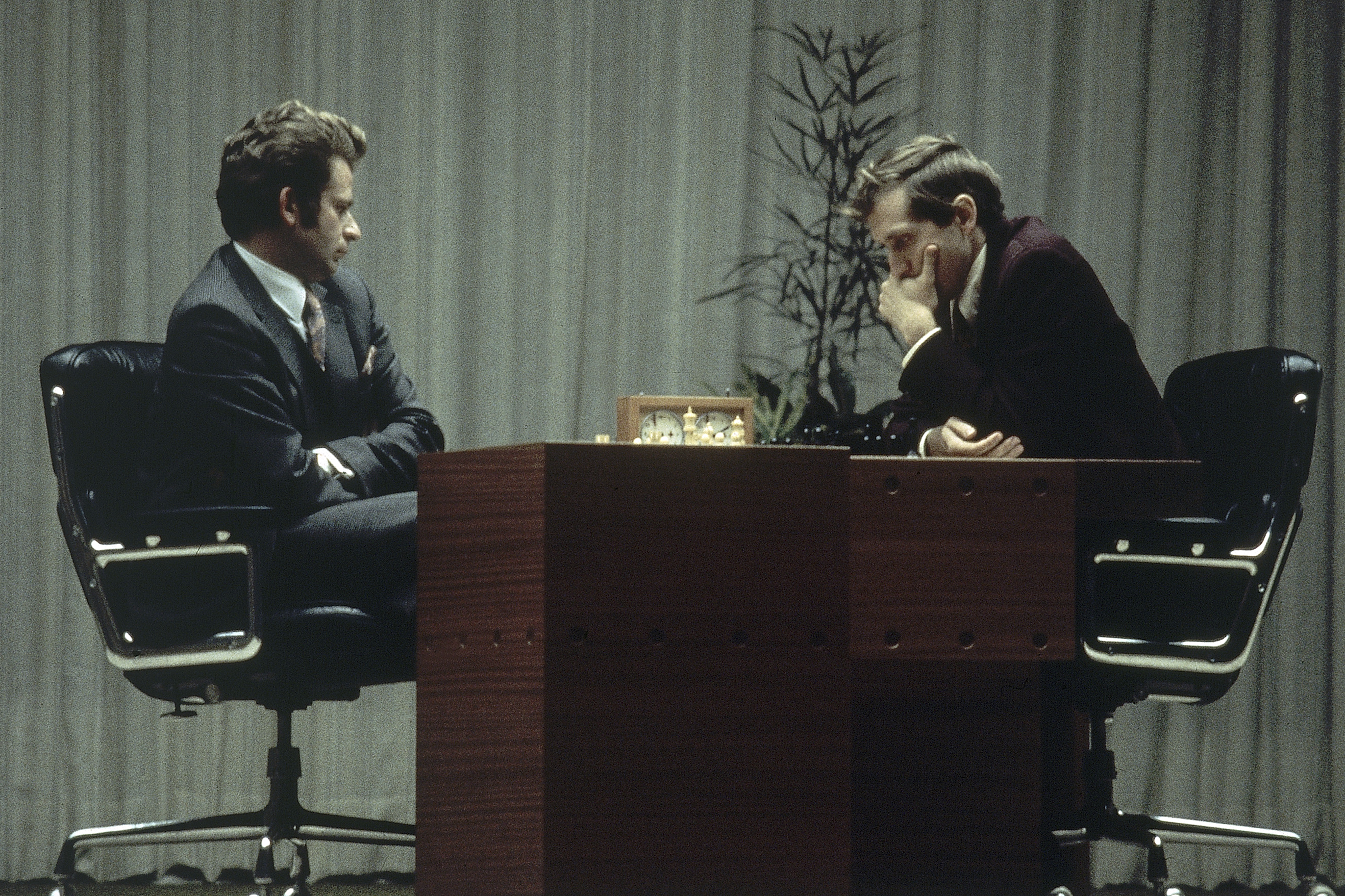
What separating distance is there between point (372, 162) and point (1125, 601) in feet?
7.17

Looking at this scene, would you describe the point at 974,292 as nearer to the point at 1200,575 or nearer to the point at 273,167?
the point at 1200,575

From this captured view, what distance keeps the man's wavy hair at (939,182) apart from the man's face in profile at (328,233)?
1.12 metres

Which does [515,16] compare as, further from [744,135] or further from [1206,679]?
[1206,679]

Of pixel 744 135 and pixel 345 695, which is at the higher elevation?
pixel 744 135

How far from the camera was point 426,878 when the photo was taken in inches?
69.1

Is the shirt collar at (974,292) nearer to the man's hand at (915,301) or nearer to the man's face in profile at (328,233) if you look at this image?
the man's hand at (915,301)

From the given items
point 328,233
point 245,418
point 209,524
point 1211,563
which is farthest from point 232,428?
point 1211,563

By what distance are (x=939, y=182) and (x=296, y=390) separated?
1.34 metres

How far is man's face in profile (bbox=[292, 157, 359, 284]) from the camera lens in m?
2.98

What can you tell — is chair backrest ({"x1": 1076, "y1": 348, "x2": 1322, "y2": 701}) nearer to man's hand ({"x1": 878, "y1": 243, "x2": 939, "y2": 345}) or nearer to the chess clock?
man's hand ({"x1": 878, "y1": 243, "x2": 939, "y2": 345})

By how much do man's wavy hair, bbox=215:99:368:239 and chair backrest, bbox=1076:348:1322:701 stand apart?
1.74 metres

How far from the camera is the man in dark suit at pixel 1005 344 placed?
2.45 m

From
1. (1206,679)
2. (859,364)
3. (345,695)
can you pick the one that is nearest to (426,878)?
(345,695)

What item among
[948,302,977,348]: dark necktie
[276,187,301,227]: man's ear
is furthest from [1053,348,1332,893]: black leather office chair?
[276,187,301,227]: man's ear
